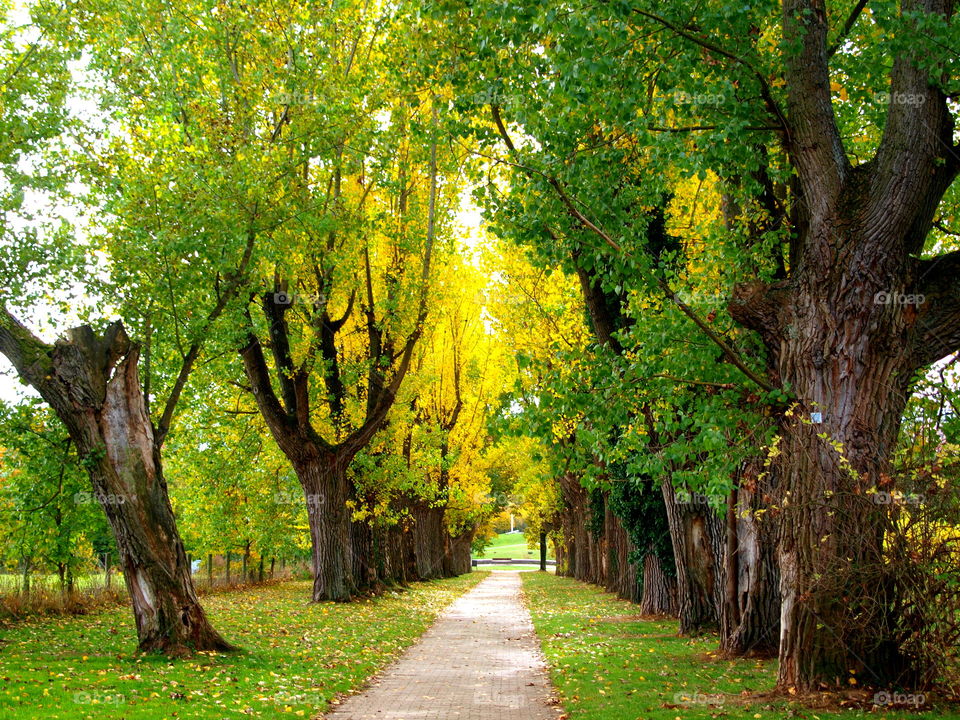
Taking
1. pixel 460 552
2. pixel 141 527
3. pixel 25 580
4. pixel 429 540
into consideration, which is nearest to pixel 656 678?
A: pixel 141 527

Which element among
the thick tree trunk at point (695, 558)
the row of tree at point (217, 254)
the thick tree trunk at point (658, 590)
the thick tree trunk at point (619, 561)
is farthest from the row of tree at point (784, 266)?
the thick tree trunk at point (619, 561)

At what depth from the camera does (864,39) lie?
420 inches

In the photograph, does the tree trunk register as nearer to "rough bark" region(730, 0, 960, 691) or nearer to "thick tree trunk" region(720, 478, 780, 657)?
"thick tree trunk" region(720, 478, 780, 657)

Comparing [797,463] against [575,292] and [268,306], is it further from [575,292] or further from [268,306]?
[268,306]

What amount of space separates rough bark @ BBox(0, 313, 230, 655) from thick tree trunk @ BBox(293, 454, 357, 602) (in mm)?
9905

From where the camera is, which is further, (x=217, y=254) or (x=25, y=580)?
(x=25, y=580)

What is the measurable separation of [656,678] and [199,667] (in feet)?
20.6

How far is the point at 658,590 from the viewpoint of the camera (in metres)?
20.5

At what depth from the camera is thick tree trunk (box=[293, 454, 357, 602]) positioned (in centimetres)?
2255

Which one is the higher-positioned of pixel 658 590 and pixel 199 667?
pixel 199 667

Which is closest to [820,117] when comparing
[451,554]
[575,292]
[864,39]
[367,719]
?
[864,39]

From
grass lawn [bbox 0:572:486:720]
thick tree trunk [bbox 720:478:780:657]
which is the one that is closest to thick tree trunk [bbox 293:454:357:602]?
grass lawn [bbox 0:572:486:720]

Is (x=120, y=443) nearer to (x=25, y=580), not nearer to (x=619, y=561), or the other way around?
(x=25, y=580)

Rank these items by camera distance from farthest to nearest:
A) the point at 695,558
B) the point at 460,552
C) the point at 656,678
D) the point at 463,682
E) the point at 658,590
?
the point at 460,552 < the point at 658,590 < the point at 695,558 < the point at 463,682 < the point at 656,678
